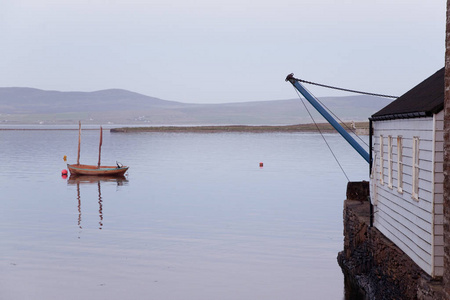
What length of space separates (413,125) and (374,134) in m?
5.29

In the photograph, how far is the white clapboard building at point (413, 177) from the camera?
46.2 feet

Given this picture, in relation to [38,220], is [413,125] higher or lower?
higher

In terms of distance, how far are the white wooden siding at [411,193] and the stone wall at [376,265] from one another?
296 millimetres

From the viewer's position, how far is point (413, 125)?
1595 cm

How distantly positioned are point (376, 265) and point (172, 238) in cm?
1433

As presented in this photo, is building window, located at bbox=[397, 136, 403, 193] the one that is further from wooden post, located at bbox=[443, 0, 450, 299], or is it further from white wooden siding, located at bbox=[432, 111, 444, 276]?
wooden post, located at bbox=[443, 0, 450, 299]

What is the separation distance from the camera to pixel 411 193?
53.0ft

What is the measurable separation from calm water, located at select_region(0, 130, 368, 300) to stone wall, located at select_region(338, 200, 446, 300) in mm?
1318

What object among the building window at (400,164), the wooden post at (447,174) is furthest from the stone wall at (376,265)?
the building window at (400,164)

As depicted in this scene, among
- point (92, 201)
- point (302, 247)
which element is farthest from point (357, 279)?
point (92, 201)

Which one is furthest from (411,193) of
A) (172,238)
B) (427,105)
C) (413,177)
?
(172,238)

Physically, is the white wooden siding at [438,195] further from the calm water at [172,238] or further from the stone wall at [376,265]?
the calm water at [172,238]

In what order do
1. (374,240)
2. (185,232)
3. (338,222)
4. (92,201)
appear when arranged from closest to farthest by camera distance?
1. (374,240)
2. (185,232)
3. (338,222)
4. (92,201)

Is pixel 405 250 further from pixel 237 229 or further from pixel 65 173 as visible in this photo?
pixel 65 173
